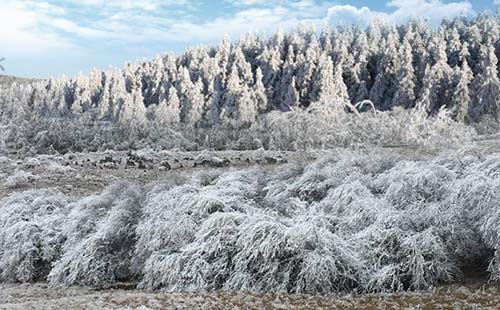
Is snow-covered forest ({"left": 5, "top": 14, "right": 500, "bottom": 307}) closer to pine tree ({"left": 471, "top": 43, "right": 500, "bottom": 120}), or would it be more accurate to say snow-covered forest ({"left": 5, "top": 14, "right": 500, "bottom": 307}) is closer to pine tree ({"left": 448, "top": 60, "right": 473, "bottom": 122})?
pine tree ({"left": 448, "top": 60, "right": 473, "bottom": 122})

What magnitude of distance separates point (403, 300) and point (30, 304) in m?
5.98

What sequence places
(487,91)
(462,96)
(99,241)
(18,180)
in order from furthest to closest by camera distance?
1. (462,96)
2. (487,91)
3. (18,180)
4. (99,241)

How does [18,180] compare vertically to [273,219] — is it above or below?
below

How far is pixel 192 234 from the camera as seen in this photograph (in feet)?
33.0

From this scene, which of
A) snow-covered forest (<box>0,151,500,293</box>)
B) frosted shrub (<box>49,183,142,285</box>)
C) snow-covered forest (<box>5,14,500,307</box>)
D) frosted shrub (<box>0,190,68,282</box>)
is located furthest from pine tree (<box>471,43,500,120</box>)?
frosted shrub (<box>0,190,68,282</box>)

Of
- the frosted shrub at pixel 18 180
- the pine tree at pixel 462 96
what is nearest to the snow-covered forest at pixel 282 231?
the frosted shrub at pixel 18 180

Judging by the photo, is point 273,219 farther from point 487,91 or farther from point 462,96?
point 487,91

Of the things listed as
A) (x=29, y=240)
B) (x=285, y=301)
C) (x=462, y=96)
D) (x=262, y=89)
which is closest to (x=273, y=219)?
(x=285, y=301)

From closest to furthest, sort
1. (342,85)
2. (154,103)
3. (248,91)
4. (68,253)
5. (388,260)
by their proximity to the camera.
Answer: (388,260)
(68,253)
(342,85)
(248,91)
(154,103)

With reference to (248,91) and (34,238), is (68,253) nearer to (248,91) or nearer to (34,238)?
(34,238)

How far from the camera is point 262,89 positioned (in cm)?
6938

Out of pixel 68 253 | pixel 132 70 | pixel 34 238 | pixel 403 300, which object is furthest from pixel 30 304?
pixel 132 70

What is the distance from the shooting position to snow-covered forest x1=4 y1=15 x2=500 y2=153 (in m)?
55.2

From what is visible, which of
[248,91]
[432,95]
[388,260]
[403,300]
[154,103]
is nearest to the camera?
[403,300]
